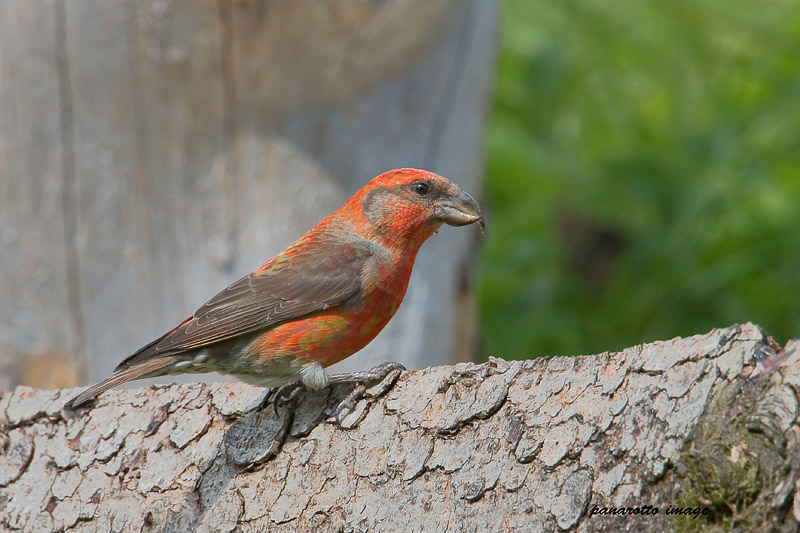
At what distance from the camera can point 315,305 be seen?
376 centimetres

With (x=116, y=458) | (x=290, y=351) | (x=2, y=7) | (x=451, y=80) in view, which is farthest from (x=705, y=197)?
(x=2, y=7)

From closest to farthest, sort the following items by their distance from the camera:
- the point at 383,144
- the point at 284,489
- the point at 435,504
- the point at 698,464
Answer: the point at 698,464 → the point at 435,504 → the point at 284,489 → the point at 383,144

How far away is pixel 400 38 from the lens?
5.26 m

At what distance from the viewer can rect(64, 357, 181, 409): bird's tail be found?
3.38 m

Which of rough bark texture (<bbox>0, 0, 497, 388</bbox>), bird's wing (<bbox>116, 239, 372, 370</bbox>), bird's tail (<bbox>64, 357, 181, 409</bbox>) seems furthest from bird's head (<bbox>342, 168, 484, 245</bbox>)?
rough bark texture (<bbox>0, 0, 497, 388</bbox>)

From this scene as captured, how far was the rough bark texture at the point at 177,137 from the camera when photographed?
496 cm

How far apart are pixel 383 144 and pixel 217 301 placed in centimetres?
204

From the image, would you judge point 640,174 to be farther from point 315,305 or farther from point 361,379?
point 361,379

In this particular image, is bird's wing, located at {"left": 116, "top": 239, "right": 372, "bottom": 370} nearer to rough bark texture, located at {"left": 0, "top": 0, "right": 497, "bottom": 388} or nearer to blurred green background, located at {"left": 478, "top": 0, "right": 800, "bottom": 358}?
rough bark texture, located at {"left": 0, "top": 0, "right": 497, "bottom": 388}

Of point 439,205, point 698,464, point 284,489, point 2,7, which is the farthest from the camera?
point 2,7

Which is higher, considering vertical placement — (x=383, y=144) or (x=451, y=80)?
(x=451, y=80)

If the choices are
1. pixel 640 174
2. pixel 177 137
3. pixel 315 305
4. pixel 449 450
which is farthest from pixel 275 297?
pixel 640 174

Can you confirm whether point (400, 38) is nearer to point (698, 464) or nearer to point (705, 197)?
point (705, 197)

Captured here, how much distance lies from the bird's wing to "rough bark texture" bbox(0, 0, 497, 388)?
1.40 m
